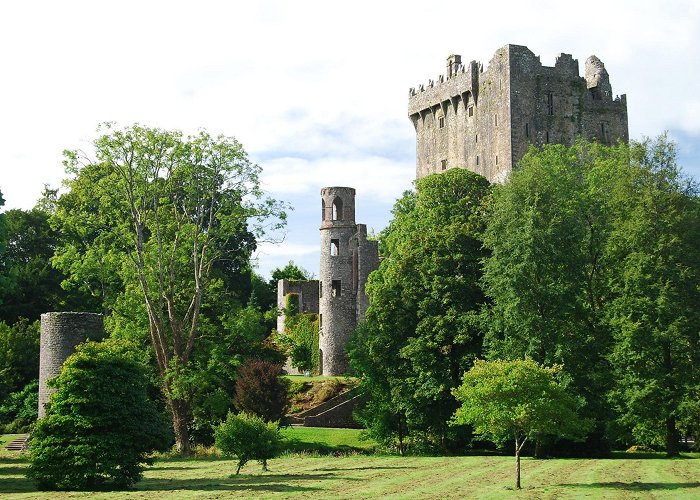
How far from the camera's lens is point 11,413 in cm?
4119

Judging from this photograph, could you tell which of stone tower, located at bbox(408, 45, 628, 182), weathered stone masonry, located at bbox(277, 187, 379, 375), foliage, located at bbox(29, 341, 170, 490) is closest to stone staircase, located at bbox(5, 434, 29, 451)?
foliage, located at bbox(29, 341, 170, 490)

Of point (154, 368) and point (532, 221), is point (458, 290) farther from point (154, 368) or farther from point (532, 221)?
point (154, 368)

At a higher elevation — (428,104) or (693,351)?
(428,104)

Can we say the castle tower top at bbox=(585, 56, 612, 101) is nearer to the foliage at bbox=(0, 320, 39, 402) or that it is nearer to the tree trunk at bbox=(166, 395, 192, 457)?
the tree trunk at bbox=(166, 395, 192, 457)

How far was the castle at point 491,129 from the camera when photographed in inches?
2007

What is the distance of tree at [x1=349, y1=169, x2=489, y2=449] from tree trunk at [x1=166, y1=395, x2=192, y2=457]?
6828 mm

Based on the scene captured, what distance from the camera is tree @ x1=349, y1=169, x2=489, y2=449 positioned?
32969mm

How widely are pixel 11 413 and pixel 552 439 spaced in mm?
24110

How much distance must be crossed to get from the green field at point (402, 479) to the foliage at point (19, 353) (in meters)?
11.0

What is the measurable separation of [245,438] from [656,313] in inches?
539

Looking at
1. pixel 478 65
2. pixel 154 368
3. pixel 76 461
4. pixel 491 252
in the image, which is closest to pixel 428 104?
pixel 478 65

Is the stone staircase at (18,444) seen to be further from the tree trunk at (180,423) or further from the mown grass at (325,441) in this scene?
the mown grass at (325,441)

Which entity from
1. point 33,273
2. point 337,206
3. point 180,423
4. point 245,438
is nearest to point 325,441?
point 180,423

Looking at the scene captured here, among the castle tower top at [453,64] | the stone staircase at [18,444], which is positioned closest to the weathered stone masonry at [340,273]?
the castle tower top at [453,64]
